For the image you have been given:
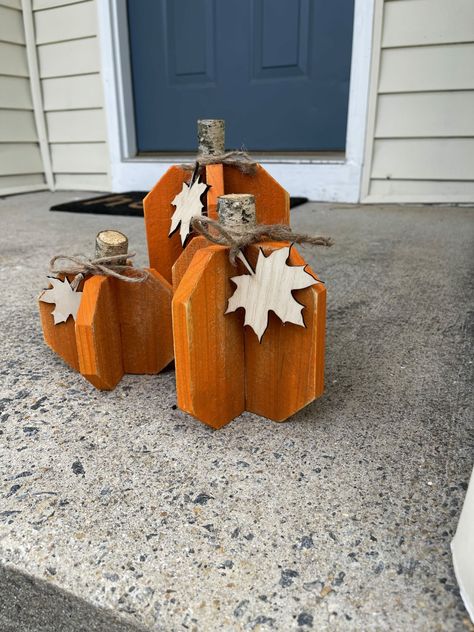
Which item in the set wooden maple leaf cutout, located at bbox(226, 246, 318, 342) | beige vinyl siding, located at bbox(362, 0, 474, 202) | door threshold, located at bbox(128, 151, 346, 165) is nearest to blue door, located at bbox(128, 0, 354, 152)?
door threshold, located at bbox(128, 151, 346, 165)

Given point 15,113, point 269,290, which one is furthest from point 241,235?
point 15,113

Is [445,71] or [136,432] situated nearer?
[136,432]

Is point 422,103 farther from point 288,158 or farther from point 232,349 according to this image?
point 232,349

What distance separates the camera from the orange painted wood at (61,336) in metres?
0.84

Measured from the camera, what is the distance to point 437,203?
2.37m

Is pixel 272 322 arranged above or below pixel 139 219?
above

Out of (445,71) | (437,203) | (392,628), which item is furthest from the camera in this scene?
(437,203)

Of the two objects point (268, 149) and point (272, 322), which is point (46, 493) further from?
point (268, 149)

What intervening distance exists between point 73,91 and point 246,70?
1.09 m

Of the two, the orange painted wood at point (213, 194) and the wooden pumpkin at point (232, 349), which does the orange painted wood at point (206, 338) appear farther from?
the orange painted wood at point (213, 194)

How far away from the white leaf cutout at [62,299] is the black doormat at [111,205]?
1.52 meters

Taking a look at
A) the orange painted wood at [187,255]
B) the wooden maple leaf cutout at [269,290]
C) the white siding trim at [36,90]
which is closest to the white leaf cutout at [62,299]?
the orange painted wood at [187,255]

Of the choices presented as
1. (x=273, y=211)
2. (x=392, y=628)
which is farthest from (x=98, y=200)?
(x=392, y=628)

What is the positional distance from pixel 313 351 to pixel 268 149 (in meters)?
2.20
